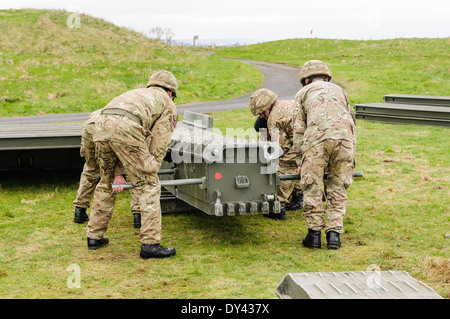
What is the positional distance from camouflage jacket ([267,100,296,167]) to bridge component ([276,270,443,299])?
3.51m

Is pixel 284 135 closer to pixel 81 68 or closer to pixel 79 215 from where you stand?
pixel 79 215

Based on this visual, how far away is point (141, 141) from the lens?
4.96 meters

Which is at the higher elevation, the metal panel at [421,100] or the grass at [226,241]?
the metal panel at [421,100]

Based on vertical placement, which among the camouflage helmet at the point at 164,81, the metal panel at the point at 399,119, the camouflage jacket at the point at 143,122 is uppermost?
the camouflage helmet at the point at 164,81

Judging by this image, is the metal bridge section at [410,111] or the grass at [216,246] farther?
the metal bridge section at [410,111]

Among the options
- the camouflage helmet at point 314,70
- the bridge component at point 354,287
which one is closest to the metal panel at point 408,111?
the camouflage helmet at point 314,70

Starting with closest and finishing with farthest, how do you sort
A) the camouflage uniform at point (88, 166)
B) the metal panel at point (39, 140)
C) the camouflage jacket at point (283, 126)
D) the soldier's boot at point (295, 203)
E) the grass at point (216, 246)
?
the grass at point (216, 246), the camouflage uniform at point (88, 166), the camouflage jacket at point (283, 126), the soldier's boot at point (295, 203), the metal panel at point (39, 140)

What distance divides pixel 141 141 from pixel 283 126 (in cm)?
216

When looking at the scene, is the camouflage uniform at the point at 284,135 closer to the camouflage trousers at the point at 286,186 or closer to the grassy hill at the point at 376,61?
the camouflage trousers at the point at 286,186

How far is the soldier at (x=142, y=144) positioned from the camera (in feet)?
16.1

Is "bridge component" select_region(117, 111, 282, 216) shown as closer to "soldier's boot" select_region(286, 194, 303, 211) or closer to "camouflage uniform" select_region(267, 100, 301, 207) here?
"camouflage uniform" select_region(267, 100, 301, 207)

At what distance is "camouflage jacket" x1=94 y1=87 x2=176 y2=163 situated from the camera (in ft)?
16.0

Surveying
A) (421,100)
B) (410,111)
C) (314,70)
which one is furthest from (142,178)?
(421,100)
